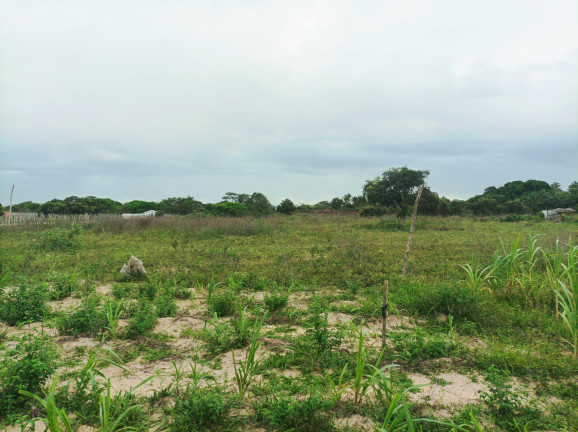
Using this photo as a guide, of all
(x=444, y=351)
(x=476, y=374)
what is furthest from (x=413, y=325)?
(x=476, y=374)

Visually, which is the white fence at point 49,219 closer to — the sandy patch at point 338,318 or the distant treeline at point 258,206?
the distant treeline at point 258,206

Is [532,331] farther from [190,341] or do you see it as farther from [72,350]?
[72,350]

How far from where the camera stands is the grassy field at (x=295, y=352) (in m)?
2.36

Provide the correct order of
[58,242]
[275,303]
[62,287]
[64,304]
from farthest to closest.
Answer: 1. [58,242]
2. [62,287]
3. [64,304]
4. [275,303]

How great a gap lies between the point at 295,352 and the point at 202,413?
122 centimetres

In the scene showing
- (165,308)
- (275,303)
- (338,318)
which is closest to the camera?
(338,318)

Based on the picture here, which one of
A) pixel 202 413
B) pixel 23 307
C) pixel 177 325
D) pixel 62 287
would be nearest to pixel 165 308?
pixel 177 325

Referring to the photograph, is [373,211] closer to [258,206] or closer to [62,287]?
[258,206]

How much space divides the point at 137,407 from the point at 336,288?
3.89 m

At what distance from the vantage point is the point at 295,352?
3320 mm

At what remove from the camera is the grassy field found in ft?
7.74

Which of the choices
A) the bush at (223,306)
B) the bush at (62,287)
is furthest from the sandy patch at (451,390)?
the bush at (62,287)

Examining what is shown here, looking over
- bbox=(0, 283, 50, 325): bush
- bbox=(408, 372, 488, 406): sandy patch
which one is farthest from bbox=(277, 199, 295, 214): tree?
bbox=(408, 372, 488, 406): sandy patch

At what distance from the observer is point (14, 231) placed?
47.7 ft
